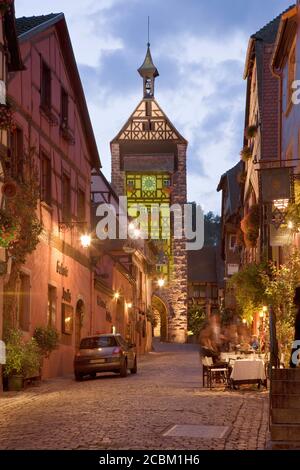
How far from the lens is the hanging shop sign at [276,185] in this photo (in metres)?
18.5

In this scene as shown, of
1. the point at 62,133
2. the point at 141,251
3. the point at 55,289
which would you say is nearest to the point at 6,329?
the point at 55,289

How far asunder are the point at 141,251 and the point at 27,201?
104 ft

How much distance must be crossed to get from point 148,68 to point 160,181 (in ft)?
42.7

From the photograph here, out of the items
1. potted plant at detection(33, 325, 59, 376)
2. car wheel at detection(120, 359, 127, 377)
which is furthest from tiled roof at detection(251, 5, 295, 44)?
potted plant at detection(33, 325, 59, 376)

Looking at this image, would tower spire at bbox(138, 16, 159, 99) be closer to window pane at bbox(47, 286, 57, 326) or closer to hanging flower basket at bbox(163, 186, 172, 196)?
hanging flower basket at bbox(163, 186, 172, 196)

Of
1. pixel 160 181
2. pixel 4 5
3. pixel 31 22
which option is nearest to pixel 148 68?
pixel 160 181

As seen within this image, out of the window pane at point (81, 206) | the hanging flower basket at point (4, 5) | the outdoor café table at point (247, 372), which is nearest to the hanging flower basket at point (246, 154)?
the window pane at point (81, 206)

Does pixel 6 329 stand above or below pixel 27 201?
below

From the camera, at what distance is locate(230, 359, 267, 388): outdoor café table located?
1792 cm

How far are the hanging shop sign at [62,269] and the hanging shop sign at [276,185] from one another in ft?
27.4

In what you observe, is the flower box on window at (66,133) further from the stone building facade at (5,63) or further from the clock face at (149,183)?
the clock face at (149,183)

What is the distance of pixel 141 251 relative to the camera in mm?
51312
